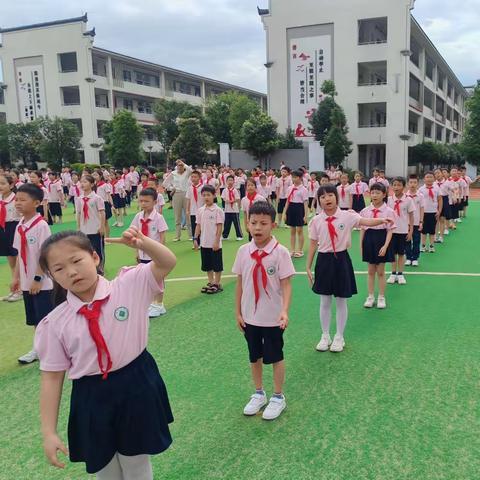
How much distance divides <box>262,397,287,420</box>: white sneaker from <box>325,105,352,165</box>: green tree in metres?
26.1

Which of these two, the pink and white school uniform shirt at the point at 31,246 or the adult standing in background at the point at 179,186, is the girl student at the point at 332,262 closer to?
the pink and white school uniform shirt at the point at 31,246

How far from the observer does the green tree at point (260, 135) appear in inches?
1174

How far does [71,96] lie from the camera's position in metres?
38.2

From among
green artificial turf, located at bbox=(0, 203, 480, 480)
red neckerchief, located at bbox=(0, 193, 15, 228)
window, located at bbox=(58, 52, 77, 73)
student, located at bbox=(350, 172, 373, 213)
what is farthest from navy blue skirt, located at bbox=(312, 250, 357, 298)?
window, located at bbox=(58, 52, 77, 73)

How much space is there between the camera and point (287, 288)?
3.43m

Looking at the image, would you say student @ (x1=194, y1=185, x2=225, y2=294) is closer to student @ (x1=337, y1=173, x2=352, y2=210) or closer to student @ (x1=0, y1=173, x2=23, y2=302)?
student @ (x1=0, y1=173, x2=23, y2=302)

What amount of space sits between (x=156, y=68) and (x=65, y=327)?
147ft

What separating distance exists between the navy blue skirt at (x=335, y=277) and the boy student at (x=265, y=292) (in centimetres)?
129

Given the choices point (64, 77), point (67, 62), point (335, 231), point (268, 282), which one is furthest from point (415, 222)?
point (67, 62)

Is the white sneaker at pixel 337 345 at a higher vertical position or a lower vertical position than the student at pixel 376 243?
lower

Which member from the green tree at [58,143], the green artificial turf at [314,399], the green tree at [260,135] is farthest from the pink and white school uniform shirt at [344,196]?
the green tree at [58,143]

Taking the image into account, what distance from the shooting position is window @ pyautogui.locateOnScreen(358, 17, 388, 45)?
31.0 m

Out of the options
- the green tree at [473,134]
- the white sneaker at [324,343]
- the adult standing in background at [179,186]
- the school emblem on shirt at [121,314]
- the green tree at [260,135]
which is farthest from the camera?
the green tree at [260,135]

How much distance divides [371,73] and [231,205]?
26704mm
